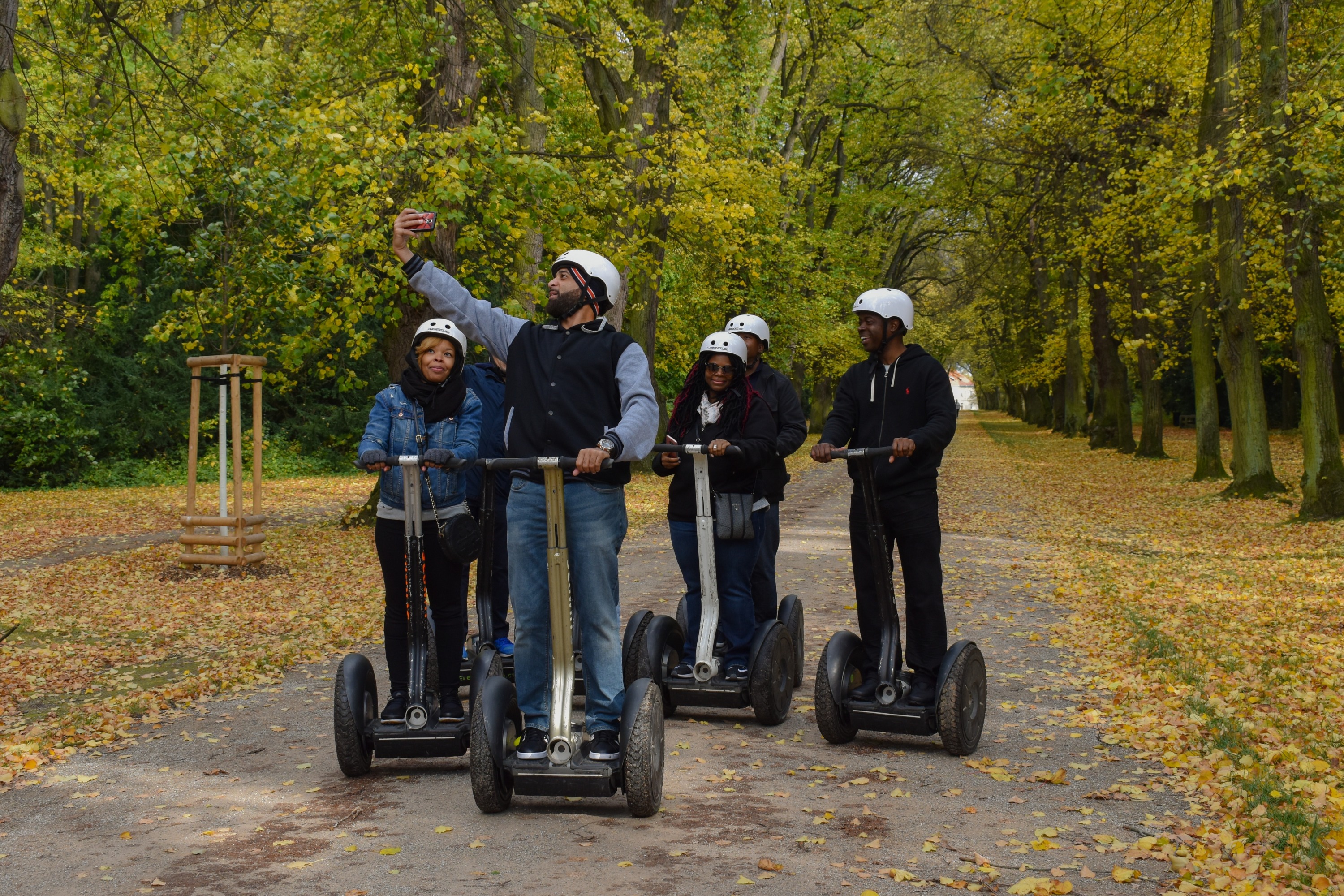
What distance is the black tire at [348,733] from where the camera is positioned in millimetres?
5438

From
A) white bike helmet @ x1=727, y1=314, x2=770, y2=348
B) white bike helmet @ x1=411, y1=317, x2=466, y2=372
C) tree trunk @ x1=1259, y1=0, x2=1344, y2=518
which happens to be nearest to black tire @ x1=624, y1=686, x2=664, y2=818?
white bike helmet @ x1=411, y1=317, x2=466, y2=372

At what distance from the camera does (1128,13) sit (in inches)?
802

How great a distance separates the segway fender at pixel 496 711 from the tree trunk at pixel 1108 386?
101 feet

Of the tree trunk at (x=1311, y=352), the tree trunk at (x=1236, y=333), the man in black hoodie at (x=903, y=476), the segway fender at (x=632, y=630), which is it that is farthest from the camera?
the tree trunk at (x=1236, y=333)

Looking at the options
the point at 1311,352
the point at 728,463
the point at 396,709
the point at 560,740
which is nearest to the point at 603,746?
the point at 560,740

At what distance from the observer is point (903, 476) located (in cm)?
597

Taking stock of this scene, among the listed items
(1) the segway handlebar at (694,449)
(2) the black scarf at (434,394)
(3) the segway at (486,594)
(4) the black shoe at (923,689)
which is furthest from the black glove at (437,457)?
(4) the black shoe at (923,689)

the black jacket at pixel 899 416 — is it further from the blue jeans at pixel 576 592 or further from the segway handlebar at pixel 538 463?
the segway handlebar at pixel 538 463

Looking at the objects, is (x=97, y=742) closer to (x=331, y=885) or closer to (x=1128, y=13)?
(x=331, y=885)

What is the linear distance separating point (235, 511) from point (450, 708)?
7.89 meters

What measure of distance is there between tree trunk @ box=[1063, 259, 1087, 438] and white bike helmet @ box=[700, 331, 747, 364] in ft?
98.7

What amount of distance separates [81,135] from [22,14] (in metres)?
5.79

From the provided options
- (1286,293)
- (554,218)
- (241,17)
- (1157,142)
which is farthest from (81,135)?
(1286,293)

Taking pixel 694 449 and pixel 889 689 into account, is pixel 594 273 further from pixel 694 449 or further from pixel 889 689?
pixel 889 689
